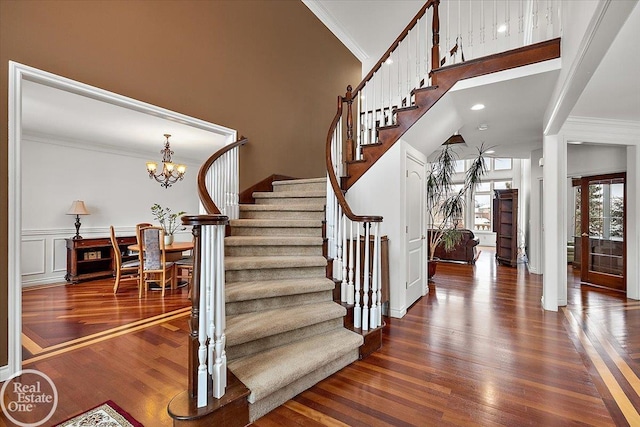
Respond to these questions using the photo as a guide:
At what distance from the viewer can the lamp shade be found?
536cm

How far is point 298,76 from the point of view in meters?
5.02

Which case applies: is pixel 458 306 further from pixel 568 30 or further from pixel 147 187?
pixel 147 187

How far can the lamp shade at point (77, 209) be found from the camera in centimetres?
536

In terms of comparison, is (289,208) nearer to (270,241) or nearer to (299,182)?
(299,182)

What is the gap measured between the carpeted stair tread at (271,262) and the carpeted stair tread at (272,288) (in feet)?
0.43

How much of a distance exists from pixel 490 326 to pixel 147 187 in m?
6.99

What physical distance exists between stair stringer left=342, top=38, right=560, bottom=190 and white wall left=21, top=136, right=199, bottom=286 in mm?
5072

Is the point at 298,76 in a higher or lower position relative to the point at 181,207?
higher

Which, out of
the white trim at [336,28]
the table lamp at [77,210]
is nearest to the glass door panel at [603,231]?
the white trim at [336,28]

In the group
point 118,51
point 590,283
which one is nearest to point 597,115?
point 590,283

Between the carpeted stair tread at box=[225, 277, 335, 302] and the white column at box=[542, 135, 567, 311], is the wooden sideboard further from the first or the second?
the white column at box=[542, 135, 567, 311]

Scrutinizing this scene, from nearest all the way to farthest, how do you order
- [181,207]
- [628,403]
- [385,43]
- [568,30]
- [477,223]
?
[628,403], [568,30], [385,43], [181,207], [477,223]

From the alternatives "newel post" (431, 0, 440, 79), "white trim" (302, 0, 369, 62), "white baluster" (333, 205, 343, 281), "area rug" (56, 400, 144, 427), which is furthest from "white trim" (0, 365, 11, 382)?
"white trim" (302, 0, 369, 62)

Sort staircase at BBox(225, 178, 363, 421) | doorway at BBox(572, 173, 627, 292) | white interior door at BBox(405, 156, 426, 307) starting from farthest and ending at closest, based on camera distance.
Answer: doorway at BBox(572, 173, 627, 292)
white interior door at BBox(405, 156, 426, 307)
staircase at BBox(225, 178, 363, 421)
